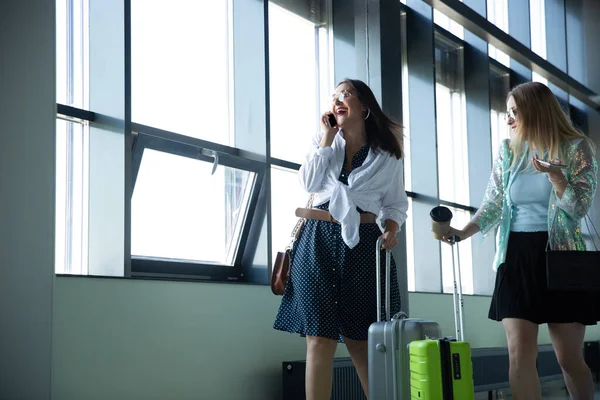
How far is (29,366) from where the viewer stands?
2.38 m

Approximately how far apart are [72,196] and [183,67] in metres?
1.05

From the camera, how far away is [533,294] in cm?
309

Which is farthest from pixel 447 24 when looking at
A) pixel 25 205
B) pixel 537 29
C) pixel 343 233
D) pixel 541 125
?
pixel 25 205

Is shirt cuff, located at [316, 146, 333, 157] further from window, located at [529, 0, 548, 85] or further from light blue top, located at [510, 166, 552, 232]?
window, located at [529, 0, 548, 85]

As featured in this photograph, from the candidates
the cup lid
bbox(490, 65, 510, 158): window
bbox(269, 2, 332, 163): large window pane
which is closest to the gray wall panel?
the cup lid

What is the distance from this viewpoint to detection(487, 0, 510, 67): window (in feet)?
24.7

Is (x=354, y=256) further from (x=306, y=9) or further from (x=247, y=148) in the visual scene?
(x=306, y=9)

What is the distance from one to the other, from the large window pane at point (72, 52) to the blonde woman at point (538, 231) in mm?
1899

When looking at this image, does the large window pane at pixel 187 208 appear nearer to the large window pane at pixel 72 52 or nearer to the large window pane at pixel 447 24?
the large window pane at pixel 72 52

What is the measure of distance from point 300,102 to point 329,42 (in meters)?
0.52

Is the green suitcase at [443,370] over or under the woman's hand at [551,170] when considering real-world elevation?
under

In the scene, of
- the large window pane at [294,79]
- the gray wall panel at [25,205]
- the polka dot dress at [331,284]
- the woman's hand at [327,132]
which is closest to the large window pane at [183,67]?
the large window pane at [294,79]

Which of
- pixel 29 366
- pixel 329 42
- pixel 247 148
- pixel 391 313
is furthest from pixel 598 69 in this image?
pixel 29 366

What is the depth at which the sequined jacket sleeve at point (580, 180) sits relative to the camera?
10.2ft
